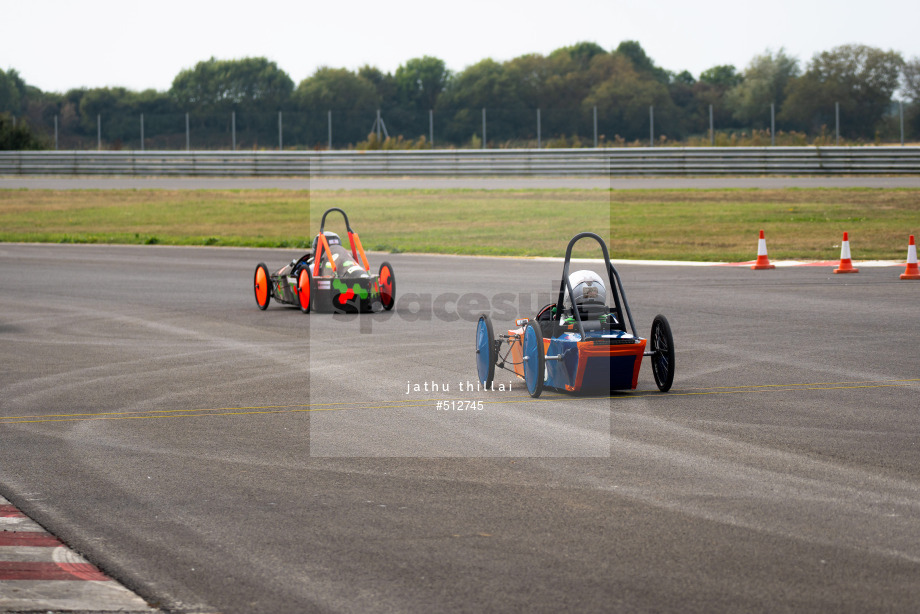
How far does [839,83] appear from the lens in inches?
2315

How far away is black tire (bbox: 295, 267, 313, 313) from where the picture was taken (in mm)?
14883

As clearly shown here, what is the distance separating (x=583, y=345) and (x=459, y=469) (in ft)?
7.47

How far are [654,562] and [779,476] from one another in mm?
1796

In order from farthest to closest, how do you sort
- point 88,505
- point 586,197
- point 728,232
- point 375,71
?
1. point 375,71
2. point 586,197
3. point 728,232
4. point 88,505

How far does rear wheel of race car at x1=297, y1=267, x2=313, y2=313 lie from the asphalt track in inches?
48.8

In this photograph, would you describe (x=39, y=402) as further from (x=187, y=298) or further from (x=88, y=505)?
(x=187, y=298)

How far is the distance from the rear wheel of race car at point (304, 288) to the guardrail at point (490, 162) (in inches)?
904

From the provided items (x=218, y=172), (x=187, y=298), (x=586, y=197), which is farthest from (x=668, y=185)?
A: (x=187, y=298)

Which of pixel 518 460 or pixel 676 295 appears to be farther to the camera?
pixel 676 295

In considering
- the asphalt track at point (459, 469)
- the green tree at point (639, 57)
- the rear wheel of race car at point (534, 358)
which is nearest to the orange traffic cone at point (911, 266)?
the asphalt track at point (459, 469)

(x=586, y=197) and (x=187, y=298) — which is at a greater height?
(x=586, y=197)

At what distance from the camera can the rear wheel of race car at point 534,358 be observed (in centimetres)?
886

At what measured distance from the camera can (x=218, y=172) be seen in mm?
42938

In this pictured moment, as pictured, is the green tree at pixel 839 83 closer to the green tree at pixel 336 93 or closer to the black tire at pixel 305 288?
the green tree at pixel 336 93
